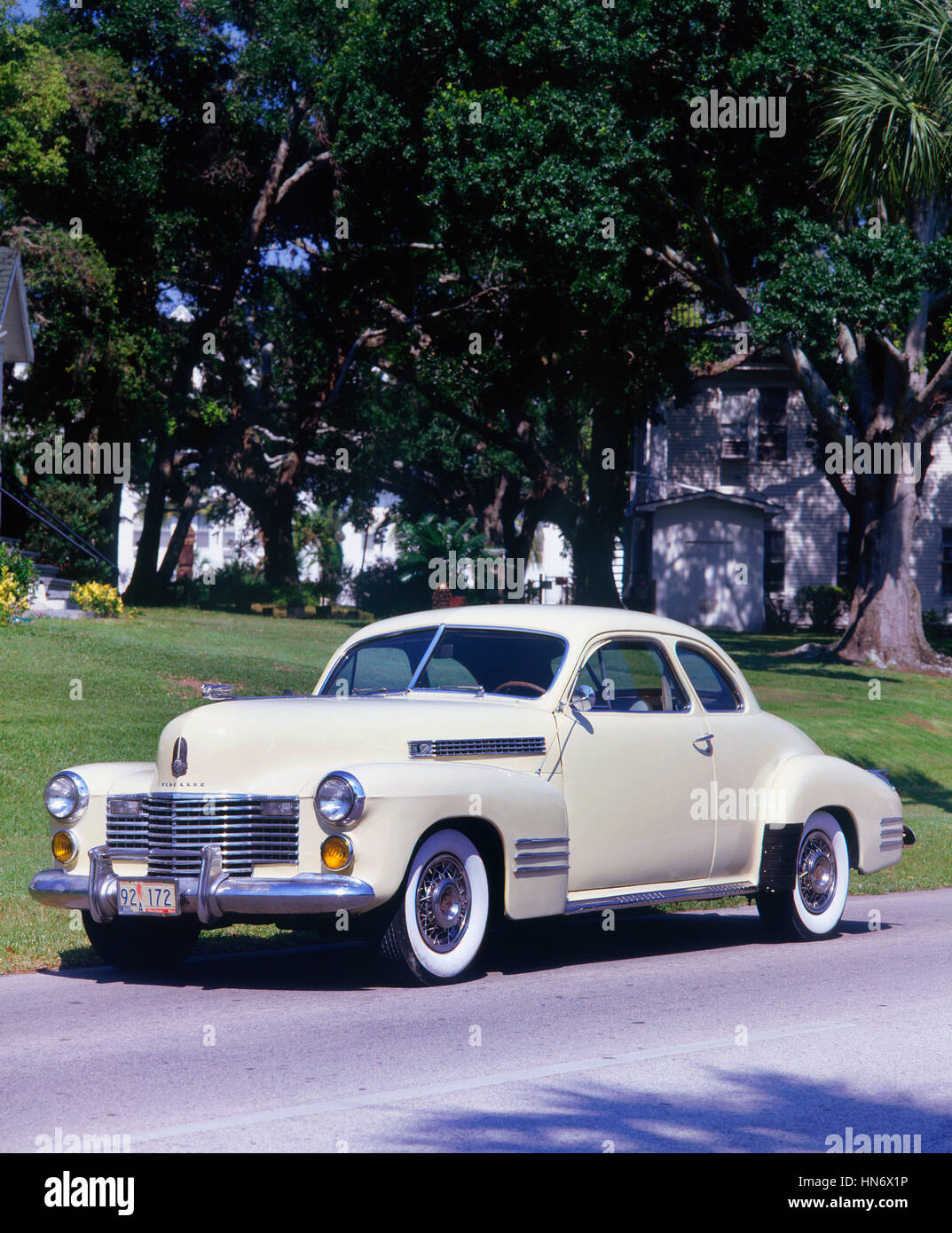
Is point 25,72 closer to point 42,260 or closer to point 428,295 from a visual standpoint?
point 42,260

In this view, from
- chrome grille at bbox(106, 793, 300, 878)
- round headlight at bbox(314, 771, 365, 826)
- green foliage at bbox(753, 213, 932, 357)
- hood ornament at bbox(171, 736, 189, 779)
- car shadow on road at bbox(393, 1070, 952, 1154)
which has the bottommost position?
car shadow on road at bbox(393, 1070, 952, 1154)

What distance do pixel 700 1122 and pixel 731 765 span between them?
4.40 meters

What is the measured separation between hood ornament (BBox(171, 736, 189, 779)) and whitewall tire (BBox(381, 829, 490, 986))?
1274 mm

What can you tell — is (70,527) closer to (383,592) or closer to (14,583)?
(14,583)

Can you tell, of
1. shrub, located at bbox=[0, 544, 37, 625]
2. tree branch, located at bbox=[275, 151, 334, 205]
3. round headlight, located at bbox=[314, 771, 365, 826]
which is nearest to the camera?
round headlight, located at bbox=[314, 771, 365, 826]

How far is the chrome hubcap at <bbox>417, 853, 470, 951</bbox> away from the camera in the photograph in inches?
305

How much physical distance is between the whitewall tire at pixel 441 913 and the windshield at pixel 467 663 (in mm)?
1276

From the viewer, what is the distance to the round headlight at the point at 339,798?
7.38m

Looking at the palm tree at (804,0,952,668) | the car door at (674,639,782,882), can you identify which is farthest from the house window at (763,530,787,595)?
the car door at (674,639,782,882)

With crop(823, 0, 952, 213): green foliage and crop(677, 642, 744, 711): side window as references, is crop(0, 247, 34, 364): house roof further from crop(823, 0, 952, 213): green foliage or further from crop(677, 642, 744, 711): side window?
crop(677, 642, 744, 711): side window

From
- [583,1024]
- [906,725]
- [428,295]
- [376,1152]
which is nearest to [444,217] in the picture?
[428,295]

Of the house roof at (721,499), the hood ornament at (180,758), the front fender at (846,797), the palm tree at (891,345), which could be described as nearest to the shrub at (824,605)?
the house roof at (721,499)

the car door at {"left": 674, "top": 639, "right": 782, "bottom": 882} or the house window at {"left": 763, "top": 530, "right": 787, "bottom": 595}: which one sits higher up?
the house window at {"left": 763, "top": 530, "right": 787, "bottom": 595}

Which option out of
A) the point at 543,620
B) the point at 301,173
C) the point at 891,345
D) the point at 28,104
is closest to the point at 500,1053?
the point at 543,620
